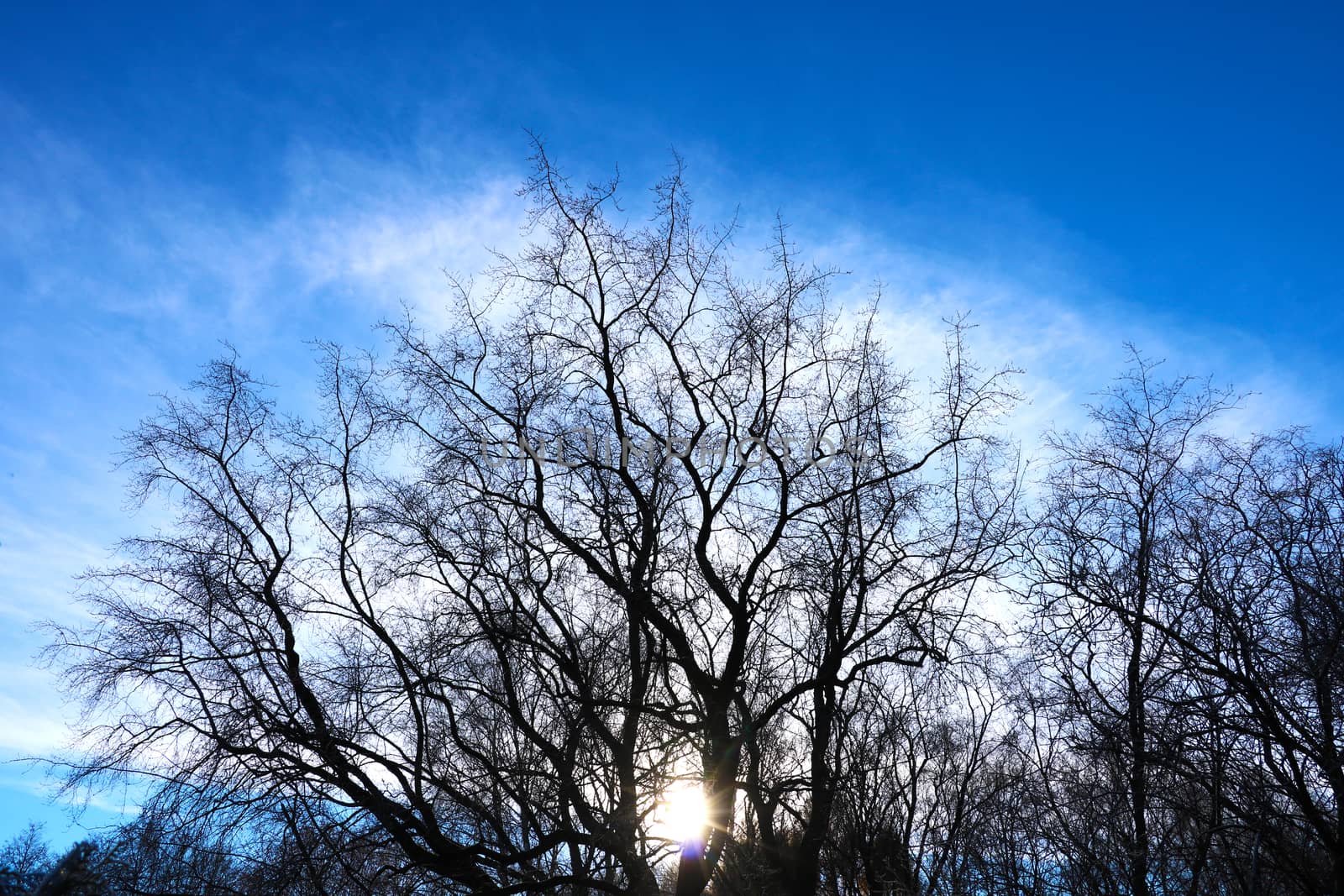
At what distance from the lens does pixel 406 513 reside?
38.6 ft

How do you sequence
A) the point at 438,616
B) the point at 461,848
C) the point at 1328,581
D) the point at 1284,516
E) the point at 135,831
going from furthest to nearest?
the point at 438,616
the point at 461,848
the point at 135,831
the point at 1284,516
the point at 1328,581

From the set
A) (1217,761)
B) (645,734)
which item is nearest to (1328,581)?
(1217,761)

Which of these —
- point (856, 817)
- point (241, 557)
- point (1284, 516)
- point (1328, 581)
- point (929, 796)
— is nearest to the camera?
point (1328, 581)

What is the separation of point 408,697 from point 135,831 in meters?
3.14

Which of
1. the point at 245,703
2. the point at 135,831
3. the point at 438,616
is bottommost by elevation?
the point at 135,831

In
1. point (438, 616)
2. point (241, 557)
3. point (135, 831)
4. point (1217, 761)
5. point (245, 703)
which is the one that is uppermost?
point (241, 557)

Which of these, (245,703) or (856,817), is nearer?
(245,703)

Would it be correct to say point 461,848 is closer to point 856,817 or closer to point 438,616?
point 438,616

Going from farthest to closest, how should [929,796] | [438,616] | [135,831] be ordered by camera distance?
[929,796]
[438,616]
[135,831]

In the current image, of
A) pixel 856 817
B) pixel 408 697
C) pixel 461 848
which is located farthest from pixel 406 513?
pixel 856 817

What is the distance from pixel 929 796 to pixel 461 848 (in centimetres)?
987

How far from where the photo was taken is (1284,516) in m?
8.52

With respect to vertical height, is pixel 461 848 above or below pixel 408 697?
below

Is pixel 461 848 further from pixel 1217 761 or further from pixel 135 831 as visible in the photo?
pixel 1217 761
